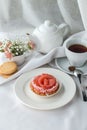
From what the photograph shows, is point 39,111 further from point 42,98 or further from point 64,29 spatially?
point 64,29

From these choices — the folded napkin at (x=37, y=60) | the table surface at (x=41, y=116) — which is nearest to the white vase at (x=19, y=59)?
the folded napkin at (x=37, y=60)

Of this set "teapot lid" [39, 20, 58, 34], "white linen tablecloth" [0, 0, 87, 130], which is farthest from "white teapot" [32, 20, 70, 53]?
"white linen tablecloth" [0, 0, 87, 130]

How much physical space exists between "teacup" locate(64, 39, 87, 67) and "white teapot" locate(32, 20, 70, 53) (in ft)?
0.13

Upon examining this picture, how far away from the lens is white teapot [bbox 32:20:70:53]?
2.42 ft

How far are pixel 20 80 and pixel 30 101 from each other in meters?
0.08

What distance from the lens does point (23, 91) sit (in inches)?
25.6

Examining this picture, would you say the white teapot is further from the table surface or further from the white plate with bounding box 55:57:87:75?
the table surface

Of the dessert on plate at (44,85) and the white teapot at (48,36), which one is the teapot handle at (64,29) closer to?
the white teapot at (48,36)

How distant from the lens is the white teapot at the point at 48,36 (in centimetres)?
74

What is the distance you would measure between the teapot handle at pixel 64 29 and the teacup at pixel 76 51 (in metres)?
0.05

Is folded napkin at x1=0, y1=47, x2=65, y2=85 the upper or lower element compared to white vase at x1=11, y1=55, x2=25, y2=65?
lower

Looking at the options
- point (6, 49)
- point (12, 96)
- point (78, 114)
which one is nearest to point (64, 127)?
point (78, 114)

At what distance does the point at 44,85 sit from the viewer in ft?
2.06

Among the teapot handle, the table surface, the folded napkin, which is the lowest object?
the table surface
